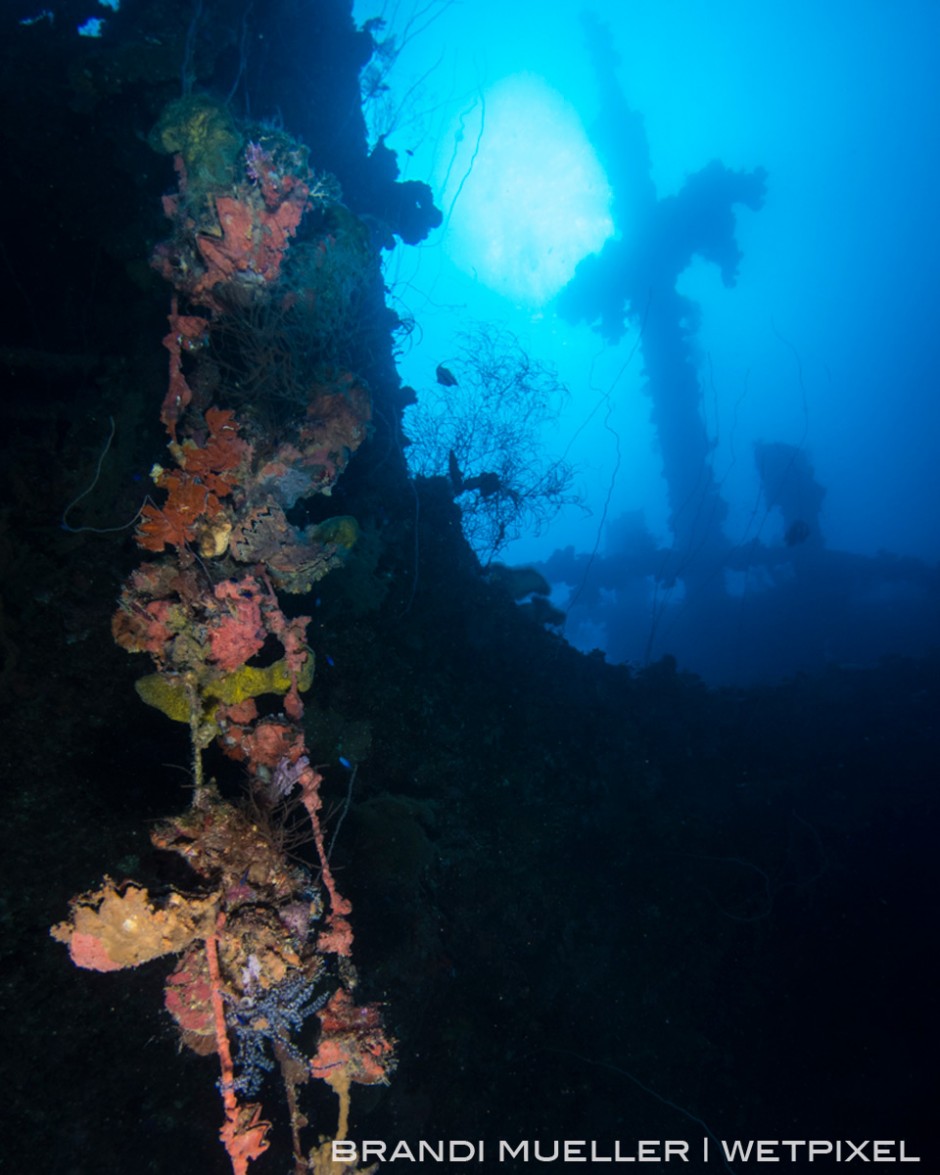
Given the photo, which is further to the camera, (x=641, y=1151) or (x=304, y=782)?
(x=641, y=1151)

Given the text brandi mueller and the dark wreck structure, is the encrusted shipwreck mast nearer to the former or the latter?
the dark wreck structure

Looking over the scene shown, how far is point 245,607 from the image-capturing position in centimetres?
362

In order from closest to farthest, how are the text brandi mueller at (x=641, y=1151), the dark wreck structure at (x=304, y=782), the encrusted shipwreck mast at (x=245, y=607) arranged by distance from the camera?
the encrusted shipwreck mast at (x=245, y=607) → the dark wreck structure at (x=304, y=782) → the text brandi mueller at (x=641, y=1151)

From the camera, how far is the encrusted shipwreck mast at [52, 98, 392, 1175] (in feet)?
9.35

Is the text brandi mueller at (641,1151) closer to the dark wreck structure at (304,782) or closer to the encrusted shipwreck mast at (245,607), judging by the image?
the dark wreck structure at (304,782)

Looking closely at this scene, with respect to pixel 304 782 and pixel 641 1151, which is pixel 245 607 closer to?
pixel 304 782

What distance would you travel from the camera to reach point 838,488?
7062 cm

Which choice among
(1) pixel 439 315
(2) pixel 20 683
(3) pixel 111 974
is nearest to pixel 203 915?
(3) pixel 111 974

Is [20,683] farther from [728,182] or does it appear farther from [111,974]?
[728,182]

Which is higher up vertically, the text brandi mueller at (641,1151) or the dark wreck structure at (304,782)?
the dark wreck structure at (304,782)

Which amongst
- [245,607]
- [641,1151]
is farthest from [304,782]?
[641,1151]

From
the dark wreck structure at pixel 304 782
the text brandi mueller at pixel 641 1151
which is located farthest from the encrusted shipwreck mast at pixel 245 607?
the text brandi mueller at pixel 641 1151

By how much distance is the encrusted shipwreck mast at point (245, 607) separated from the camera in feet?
9.35

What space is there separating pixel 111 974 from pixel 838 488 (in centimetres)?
8649
